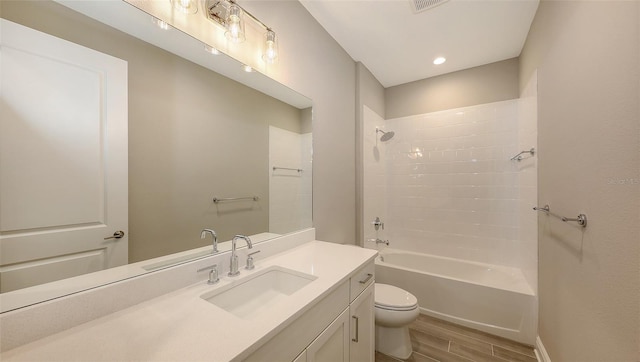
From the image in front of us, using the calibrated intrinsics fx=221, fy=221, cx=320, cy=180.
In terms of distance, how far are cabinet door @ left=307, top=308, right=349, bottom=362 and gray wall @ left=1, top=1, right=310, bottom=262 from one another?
0.67 m

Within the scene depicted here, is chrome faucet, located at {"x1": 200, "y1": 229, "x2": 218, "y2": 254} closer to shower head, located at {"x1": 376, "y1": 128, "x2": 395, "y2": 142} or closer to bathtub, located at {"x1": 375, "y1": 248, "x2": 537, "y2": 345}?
bathtub, located at {"x1": 375, "y1": 248, "x2": 537, "y2": 345}

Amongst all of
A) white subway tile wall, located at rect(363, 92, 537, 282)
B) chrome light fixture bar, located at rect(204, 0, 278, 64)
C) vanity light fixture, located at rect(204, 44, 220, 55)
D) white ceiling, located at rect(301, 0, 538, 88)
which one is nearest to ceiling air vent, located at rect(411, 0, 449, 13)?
white ceiling, located at rect(301, 0, 538, 88)

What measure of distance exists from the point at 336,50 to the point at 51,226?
2196mm

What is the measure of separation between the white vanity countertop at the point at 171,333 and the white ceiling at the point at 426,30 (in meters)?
1.97

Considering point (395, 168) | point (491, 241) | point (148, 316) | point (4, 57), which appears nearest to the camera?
point (4, 57)

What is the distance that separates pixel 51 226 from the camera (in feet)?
2.24

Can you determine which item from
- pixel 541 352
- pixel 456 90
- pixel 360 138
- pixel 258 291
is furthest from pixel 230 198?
pixel 456 90

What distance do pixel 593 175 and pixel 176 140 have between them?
1.86 metres

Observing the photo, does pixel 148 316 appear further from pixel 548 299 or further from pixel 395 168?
pixel 395 168

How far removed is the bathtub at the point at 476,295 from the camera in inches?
71.1

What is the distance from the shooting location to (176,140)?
1.00m

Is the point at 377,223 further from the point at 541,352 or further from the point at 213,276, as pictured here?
the point at 213,276

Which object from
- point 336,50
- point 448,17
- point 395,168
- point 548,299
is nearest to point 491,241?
point 548,299

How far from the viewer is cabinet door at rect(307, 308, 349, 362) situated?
2.77 ft
